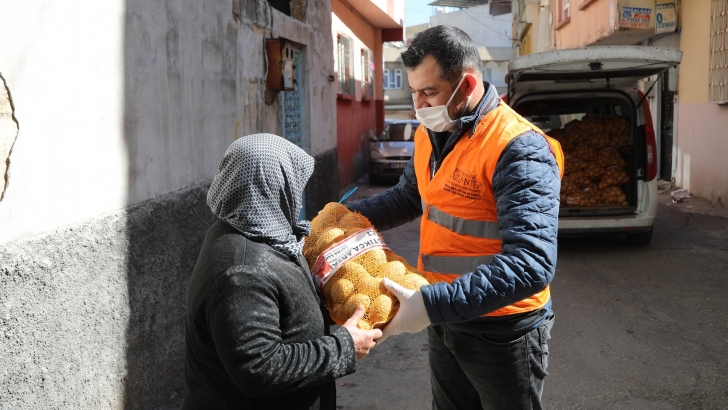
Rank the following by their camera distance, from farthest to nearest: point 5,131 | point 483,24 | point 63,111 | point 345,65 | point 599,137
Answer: point 483,24 < point 345,65 < point 599,137 < point 63,111 < point 5,131

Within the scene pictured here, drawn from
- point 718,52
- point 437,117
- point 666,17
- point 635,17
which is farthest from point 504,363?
point 635,17

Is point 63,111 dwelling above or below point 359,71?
below

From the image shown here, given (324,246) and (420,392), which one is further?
(420,392)

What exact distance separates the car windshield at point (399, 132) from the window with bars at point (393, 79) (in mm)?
30461

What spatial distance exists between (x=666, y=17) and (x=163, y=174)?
1124 cm

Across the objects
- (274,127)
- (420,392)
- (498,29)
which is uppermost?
(498,29)

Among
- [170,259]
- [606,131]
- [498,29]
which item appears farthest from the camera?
[498,29]

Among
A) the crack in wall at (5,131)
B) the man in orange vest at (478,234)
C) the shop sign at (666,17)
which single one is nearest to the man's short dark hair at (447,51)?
the man in orange vest at (478,234)

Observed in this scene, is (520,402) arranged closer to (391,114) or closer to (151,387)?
(151,387)

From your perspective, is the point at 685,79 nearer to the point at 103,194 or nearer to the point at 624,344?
the point at 624,344

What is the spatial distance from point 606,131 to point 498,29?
47.3 metres

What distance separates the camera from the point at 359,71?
1839 centimetres

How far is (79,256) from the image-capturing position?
3.36m

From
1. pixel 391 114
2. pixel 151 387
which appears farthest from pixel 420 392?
pixel 391 114
